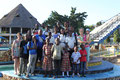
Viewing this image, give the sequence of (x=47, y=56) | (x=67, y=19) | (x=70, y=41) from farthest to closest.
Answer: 1. (x=67, y=19)
2. (x=70, y=41)
3. (x=47, y=56)

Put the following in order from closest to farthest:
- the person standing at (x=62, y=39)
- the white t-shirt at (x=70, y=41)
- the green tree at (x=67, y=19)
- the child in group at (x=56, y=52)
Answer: the child in group at (x=56, y=52) < the person standing at (x=62, y=39) < the white t-shirt at (x=70, y=41) < the green tree at (x=67, y=19)

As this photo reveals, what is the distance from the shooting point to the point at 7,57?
13.6 m

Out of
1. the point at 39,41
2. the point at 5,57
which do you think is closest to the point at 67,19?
the point at 5,57

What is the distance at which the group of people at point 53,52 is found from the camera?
5910 millimetres

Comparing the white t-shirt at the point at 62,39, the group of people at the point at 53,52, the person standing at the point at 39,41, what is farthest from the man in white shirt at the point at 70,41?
the person standing at the point at 39,41

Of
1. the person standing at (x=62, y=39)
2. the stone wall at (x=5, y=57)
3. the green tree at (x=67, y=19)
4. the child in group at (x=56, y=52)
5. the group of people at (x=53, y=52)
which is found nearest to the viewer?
the child in group at (x=56, y=52)

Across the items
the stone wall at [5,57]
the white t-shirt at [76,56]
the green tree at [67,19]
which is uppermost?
the green tree at [67,19]

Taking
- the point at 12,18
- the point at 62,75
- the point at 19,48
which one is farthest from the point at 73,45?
the point at 12,18

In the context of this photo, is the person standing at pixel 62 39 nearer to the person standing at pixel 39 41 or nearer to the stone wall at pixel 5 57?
the person standing at pixel 39 41

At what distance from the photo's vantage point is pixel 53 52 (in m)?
5.79

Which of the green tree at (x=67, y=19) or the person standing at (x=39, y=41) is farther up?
the green tree at (x=67, y=19)

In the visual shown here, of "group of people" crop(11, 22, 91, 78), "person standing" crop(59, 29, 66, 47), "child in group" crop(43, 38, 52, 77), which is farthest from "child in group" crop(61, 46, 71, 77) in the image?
"child in group" crop(43, 38, 52, 77)

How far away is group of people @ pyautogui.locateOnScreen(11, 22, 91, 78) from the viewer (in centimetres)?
591

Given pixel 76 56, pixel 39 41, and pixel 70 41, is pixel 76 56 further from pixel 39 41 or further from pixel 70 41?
pixel 39 41
